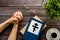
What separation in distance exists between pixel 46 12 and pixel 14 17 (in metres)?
0.25

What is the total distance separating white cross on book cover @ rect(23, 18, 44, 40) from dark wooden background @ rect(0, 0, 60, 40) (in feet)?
0.16

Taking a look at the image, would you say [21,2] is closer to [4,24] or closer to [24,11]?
[24,11]

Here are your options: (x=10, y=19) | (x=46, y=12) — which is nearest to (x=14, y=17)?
(x=10, y=19)

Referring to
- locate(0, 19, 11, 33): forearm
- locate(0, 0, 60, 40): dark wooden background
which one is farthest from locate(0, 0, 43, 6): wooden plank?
locate(0, 19, 11, 33): forearm

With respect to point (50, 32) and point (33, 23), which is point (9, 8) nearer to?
→ point (33, 23)

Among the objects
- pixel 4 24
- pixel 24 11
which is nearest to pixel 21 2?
pixel 24 11

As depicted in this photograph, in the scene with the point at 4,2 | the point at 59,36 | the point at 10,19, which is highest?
the point at 4,2

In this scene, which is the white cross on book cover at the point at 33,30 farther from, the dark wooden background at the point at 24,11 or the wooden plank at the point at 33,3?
the wooden plank at the point at 33,3

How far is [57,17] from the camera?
1529mm

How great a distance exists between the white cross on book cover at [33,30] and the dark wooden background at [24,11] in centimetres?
5

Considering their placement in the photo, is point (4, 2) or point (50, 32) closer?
point (50, 32)

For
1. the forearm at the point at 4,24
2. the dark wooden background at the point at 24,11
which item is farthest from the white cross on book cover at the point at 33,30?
the forearm at the point at 4,24

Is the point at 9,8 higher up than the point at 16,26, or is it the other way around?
the point at 9,8

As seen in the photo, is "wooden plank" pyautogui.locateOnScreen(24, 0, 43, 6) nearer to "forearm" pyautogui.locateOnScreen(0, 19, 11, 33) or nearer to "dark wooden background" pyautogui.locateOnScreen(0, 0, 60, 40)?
"dark wooden background" pyautogui.locateOnScreen(0, 0, 60, 40)
